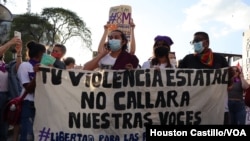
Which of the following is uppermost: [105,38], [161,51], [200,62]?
[105,38]

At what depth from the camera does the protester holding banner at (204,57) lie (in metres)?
5.64

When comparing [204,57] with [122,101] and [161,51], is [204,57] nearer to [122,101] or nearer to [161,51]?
[161,51]

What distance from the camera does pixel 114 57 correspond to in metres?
5.78

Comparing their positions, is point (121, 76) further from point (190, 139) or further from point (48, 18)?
point (48, 18)

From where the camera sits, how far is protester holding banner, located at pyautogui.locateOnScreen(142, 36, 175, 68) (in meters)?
5.75

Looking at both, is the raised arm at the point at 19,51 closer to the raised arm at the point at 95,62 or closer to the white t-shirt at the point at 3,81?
the white t-shirt at the point at 3,81

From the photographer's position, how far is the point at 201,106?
5398mm

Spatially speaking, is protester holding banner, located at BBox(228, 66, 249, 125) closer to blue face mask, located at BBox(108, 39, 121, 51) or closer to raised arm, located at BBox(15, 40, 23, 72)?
blue face mask, located at BBox(108, 39, 121, 51)

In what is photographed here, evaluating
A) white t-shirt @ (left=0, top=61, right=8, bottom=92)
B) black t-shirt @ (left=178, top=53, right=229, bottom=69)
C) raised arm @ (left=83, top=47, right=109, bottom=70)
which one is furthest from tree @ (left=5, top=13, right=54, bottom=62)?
black t-shirt @ (left=178, top=53, right=229, bottom=69)

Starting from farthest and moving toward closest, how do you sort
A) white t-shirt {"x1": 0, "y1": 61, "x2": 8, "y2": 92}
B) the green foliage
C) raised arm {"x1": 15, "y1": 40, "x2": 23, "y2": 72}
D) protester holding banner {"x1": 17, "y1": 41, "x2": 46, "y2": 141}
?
1. the green foliage
2. white t-shirt {"x1": 0, "y1": 61, "x2": 8, "y2": 92}
3. raised arm {"x1": 15, "y1": 40, "x2": 23, "y2": 72}
4. protester holding banner {"x1": 17, "y1": 41, "x2": 46, "y2": 141}

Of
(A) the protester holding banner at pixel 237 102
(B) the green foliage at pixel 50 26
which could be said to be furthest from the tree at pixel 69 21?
(A) the protester holding banner at pixel 237 102

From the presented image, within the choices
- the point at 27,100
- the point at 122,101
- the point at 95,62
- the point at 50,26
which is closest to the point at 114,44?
the point at 95,62

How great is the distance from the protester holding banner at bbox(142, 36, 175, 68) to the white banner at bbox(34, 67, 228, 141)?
0.36 m

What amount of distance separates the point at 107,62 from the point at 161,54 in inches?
26.7
